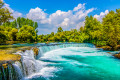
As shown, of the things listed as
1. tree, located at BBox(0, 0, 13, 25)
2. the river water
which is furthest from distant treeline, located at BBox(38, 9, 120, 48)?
tree, located at BBox(0, 0, 13, 25)

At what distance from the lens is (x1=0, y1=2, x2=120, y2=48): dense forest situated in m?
17.3

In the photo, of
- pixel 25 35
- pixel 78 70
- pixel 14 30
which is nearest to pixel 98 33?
pixel 78 70

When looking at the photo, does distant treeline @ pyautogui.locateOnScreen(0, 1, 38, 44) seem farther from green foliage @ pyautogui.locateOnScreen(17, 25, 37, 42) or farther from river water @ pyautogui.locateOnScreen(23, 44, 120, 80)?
river water @ pyautogui.locateOnScreen(23, 44, 120, 80)

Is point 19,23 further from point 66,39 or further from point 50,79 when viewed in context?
point 50,79

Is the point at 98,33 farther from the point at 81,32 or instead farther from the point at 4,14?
the point at 81,32

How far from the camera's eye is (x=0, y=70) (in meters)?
4.97

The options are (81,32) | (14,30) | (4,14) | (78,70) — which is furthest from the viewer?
(81,32)

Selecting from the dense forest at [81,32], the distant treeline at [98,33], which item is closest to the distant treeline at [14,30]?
the dense forest at [81,32]

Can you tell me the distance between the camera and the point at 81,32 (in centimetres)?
5231

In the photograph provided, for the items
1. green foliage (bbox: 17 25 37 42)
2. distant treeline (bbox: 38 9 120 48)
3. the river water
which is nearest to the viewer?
the river water

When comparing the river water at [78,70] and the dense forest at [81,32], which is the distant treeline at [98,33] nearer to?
the dense forest at [81,32]

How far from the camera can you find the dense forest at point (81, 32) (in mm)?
17328

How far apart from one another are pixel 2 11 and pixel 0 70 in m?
15.6

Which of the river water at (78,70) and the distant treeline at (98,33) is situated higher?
the distant treeline at (98,33)
